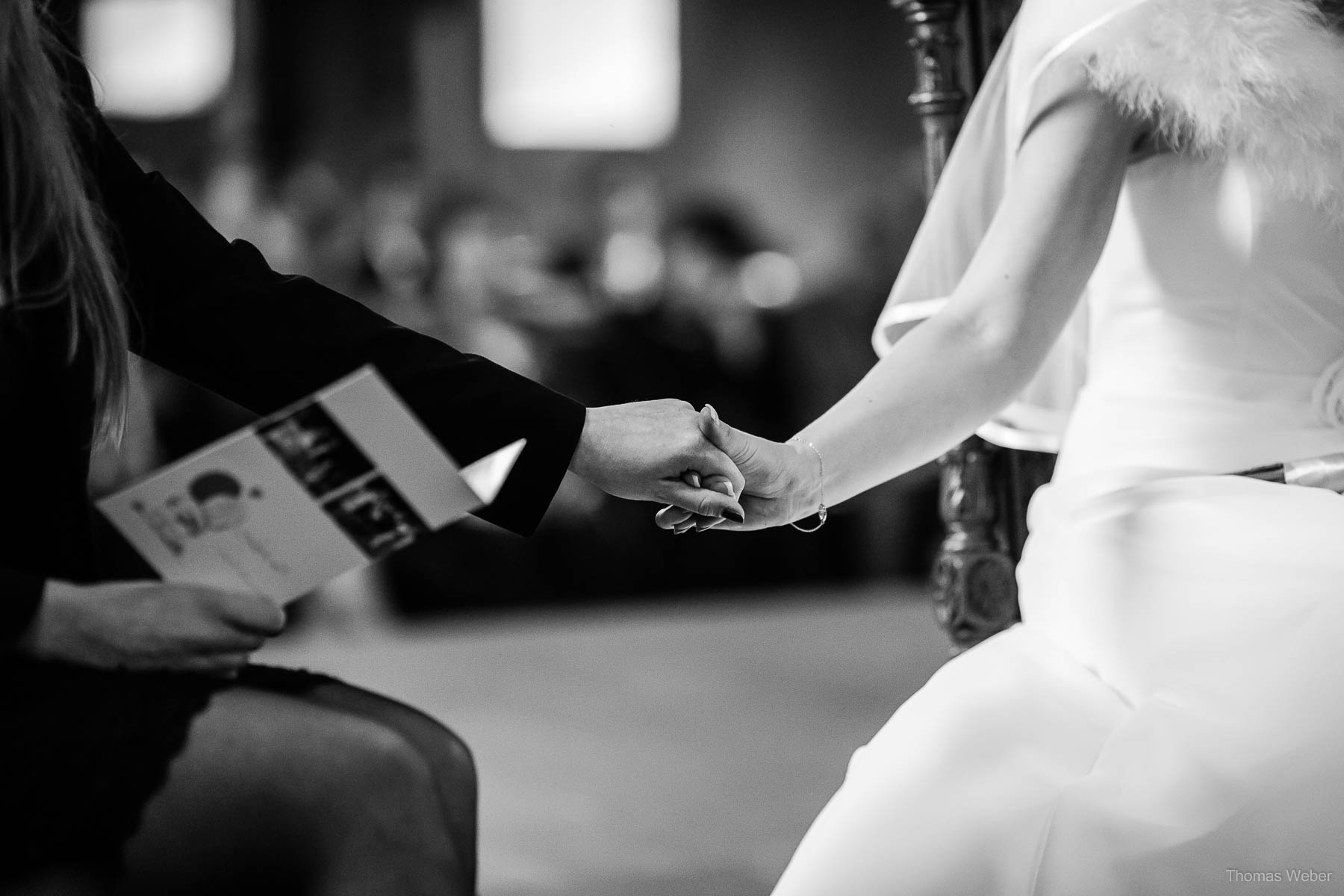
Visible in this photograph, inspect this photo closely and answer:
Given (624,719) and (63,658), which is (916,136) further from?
(63,658)

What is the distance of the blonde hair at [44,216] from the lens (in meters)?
1.04

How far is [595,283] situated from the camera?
625cm

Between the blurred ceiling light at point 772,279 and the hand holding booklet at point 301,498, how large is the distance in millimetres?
6087

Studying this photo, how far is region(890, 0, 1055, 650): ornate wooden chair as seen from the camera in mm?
1923

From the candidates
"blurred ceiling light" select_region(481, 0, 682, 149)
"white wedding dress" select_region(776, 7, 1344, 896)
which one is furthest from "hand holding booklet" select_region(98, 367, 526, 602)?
"blurred ceiling light" select_region(481, 0, 682, 149)

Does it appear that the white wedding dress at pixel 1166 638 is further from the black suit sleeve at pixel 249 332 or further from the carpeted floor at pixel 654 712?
the carpeted floor at pixel 654 712

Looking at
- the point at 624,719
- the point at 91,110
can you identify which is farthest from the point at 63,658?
the point at 624,719

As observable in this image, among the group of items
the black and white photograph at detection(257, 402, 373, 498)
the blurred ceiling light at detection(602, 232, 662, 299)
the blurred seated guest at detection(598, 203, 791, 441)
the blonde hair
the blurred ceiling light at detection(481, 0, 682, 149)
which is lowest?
the blurred seated guest at detection(598, 203, 791, 441)

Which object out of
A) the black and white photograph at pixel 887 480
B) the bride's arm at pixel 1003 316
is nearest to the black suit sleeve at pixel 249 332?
the black and white photograph at pixel 887 480

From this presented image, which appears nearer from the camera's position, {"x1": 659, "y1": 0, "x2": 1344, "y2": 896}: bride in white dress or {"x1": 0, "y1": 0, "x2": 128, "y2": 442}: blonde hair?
{"x1": 0, "y1": 0, "x2": 128, "y2": 442}: blonde hair

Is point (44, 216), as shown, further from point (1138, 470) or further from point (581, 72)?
point (581, 72)

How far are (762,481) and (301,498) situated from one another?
660 mm

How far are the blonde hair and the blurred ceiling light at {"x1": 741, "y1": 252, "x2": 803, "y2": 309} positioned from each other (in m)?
6.00

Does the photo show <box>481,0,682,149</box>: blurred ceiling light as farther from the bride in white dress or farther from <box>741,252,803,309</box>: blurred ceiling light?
the bride in white dress
